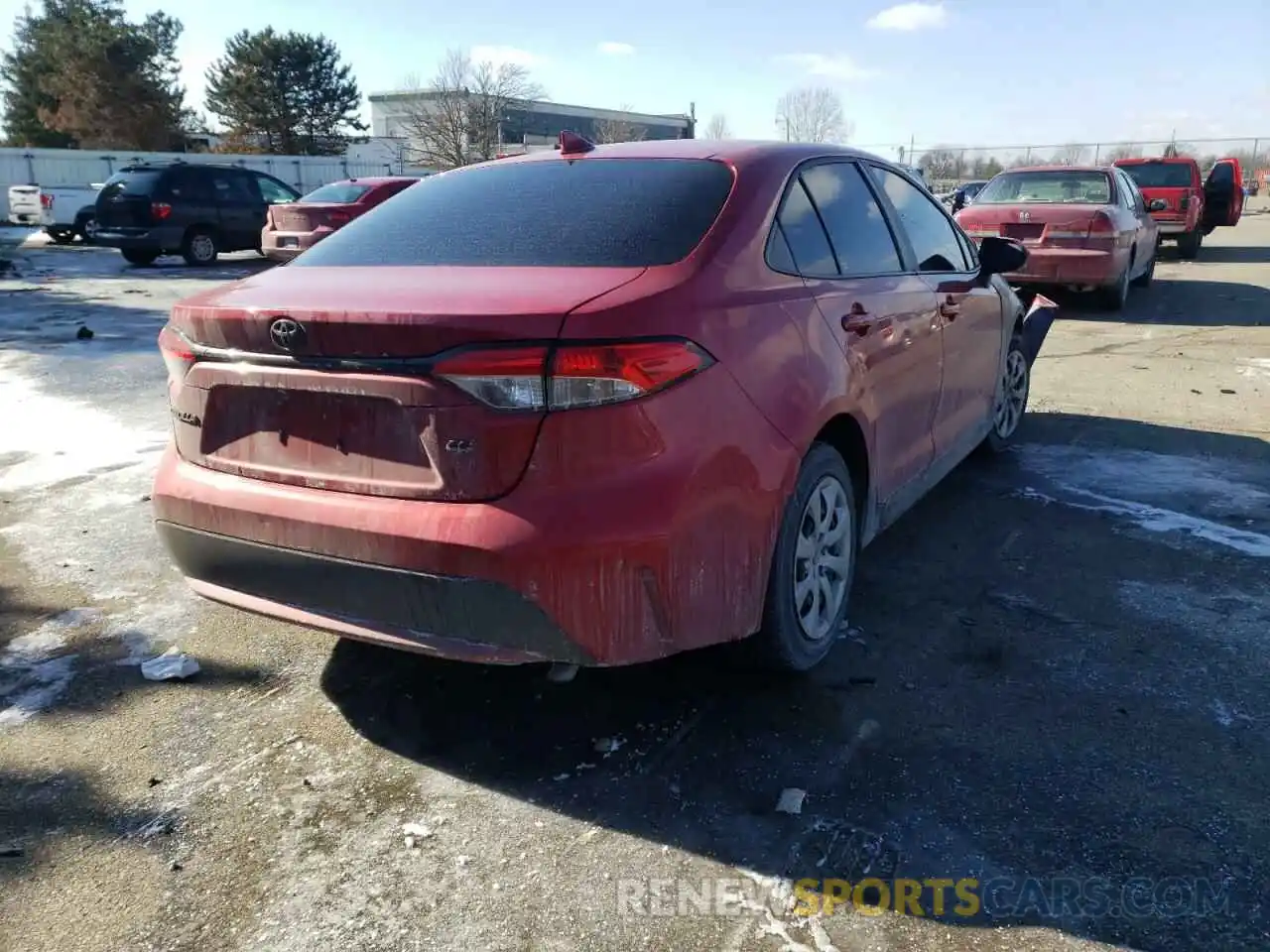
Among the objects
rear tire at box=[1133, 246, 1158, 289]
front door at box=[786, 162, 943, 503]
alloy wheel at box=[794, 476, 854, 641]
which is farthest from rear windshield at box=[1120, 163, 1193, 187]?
alloy wheel at box=[794, 476, 854, 641]

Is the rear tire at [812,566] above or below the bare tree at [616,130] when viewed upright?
below

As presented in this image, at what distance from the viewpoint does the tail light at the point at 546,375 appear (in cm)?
231

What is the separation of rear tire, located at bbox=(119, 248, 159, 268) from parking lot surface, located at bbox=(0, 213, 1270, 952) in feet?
47.0

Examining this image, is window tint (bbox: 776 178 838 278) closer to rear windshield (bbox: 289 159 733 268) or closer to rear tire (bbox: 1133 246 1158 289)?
rear windshield (bbox: 289 159 733 268)

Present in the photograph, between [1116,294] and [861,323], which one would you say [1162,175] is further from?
[861,323]

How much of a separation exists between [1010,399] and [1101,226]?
5997mm

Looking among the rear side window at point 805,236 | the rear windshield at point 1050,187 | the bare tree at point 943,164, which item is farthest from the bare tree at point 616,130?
the rear side window at point 805,236

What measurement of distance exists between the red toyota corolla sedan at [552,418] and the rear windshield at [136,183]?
1574cm

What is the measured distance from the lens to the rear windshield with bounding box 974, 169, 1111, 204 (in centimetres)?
1145

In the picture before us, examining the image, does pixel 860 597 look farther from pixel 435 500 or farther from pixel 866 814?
pixel 435 500

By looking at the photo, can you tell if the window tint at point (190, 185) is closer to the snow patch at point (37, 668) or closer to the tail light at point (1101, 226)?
the tail light at point (1101, 226)

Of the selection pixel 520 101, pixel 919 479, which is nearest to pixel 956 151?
pixel 520 101

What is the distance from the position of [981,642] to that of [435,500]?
2.07 meters

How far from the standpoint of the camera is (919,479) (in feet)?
13.3
